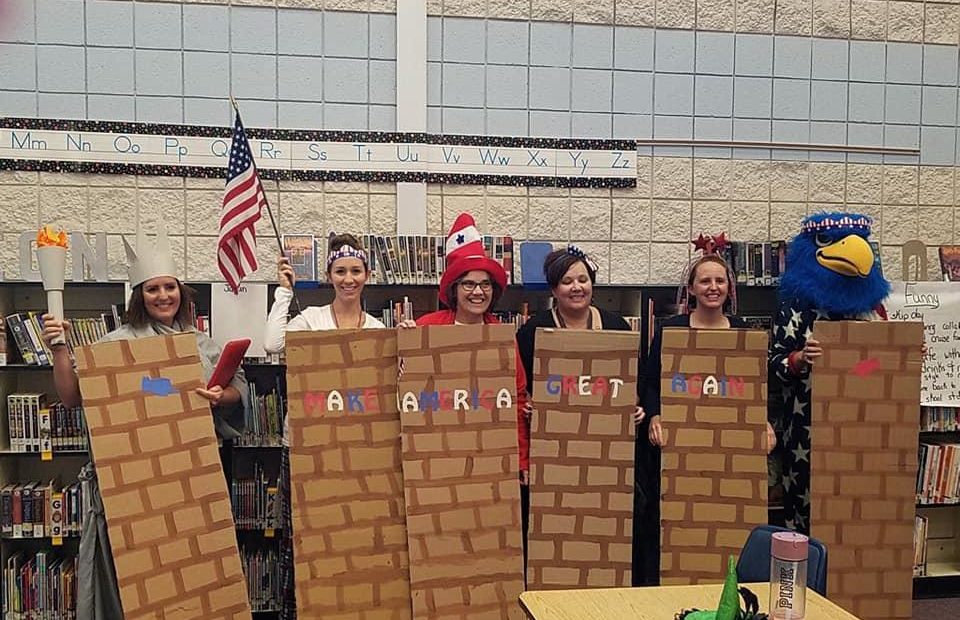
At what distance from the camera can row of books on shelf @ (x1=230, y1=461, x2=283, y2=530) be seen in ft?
11.6

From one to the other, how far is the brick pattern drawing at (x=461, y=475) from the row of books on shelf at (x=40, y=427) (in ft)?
5.09

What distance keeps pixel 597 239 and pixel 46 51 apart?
2703 millimetres

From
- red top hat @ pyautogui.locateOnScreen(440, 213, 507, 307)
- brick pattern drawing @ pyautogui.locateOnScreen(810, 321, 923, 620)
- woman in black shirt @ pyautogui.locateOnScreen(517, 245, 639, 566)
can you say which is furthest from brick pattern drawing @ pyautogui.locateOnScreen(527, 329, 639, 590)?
brick pattern drawing @ pyautogui.locateOnScreen(810, 321, 923, 620)

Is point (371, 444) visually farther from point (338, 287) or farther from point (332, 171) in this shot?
point (332, 171)

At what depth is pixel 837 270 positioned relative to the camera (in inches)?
134

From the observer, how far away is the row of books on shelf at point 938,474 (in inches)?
154

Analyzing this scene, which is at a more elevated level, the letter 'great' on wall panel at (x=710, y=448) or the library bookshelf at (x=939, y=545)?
the letter 'great' on wall panel at (x=710, y=448)

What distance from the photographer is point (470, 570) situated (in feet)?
9.59

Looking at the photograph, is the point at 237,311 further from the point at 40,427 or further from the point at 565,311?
the point at 565,311

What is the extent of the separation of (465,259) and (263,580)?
1.77 metres

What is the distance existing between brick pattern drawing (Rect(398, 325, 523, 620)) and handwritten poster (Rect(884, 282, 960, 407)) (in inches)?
83.3

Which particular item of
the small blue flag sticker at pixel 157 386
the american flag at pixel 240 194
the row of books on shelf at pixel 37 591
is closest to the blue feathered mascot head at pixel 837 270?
the american flag at pixel 240 194

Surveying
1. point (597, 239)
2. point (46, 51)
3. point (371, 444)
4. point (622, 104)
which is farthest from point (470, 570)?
point (46, 51)

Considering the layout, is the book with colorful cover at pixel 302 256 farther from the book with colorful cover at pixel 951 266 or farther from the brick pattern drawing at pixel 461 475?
the book with colorful cover at pixel 951 266
